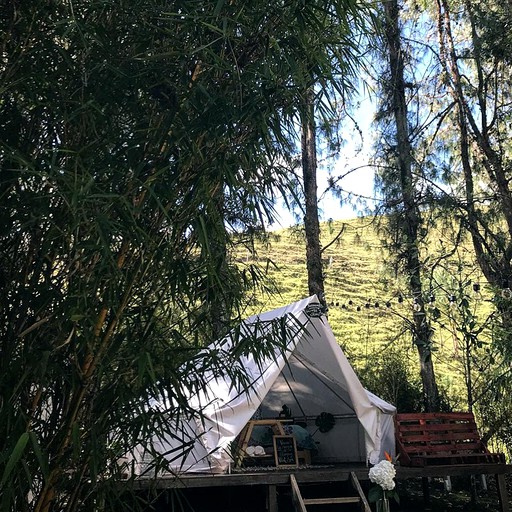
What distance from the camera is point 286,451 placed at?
647 cm

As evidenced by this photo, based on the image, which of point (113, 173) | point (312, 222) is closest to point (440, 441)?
point (312, 222)

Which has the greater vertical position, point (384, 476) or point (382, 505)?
point (384, 476)

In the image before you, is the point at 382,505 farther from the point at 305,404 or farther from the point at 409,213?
the point at 409,213

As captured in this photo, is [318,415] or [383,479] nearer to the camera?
[383,479]

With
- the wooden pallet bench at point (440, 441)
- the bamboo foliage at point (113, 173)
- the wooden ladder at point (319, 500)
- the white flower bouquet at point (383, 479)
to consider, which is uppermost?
the bamboo foliage at point (113, 173)

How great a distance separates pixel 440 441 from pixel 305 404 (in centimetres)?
186

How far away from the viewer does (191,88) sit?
2502 millimetres

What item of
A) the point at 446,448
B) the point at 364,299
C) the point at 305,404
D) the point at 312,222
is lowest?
the point at 446,448

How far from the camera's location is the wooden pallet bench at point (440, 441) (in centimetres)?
600

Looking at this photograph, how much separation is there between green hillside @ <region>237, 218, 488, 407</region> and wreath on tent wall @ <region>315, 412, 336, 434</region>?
5.60ft

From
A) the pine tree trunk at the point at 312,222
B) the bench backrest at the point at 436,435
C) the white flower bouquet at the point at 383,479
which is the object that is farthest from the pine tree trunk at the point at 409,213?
the white flower bouquet at the point at 383,479

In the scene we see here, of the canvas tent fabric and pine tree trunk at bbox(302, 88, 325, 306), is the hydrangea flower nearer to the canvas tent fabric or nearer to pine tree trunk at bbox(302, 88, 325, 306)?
the canvas tent fabric

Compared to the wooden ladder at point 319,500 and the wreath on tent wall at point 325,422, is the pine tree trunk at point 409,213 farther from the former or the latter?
the wooden ladder at point 319,500

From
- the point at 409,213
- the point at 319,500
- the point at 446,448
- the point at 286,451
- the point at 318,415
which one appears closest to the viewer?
Answer: the point at 319,500
